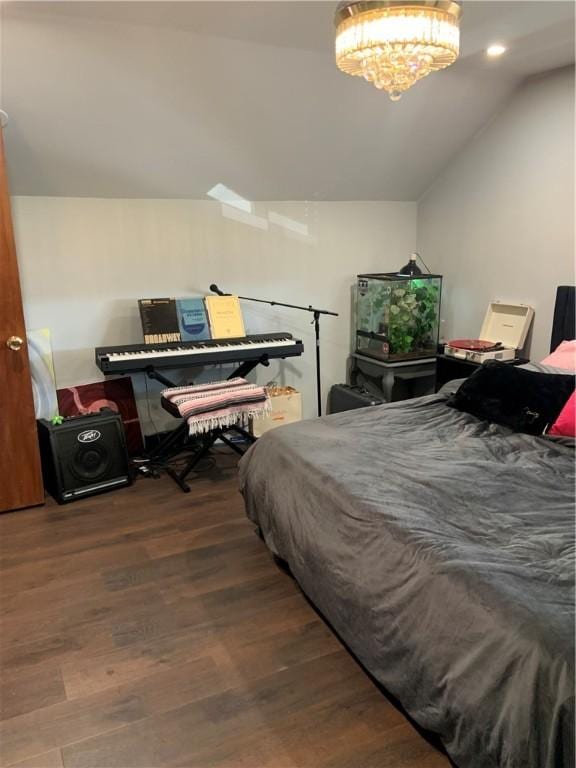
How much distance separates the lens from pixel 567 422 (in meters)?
2.44

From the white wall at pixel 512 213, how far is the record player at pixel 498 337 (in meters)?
0.07

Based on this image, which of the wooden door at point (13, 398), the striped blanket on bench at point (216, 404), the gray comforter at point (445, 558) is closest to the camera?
the gray comforter at point (445, 558)

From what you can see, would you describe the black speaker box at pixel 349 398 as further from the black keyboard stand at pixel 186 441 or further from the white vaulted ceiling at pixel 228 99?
the white vaulted ceiling at pixel 228 99

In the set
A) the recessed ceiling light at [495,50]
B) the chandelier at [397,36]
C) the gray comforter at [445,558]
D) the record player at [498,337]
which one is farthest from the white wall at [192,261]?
the chandelier at [397,36]

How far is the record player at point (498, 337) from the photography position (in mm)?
3674

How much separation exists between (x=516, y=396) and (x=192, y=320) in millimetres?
2081

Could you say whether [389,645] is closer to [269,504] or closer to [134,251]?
[269,504]

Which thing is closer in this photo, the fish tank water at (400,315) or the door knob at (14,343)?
the door knob at (14,343)

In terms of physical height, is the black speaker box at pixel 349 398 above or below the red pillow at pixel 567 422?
below

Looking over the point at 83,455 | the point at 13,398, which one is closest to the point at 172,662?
the point at 83,455

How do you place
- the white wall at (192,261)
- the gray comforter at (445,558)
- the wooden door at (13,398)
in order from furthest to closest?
the white wall at (192,261) < the wooden door at (13,398) < the gray comforter at (445,558)

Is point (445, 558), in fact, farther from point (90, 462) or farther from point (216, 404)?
point (90, 462)

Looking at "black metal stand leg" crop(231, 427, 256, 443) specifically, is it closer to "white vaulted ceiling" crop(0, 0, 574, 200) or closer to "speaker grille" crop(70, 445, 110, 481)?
"speaker grille" crop(70, 445, 110, 481)

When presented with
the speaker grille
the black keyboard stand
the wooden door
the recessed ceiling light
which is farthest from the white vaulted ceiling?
the speaker grille
